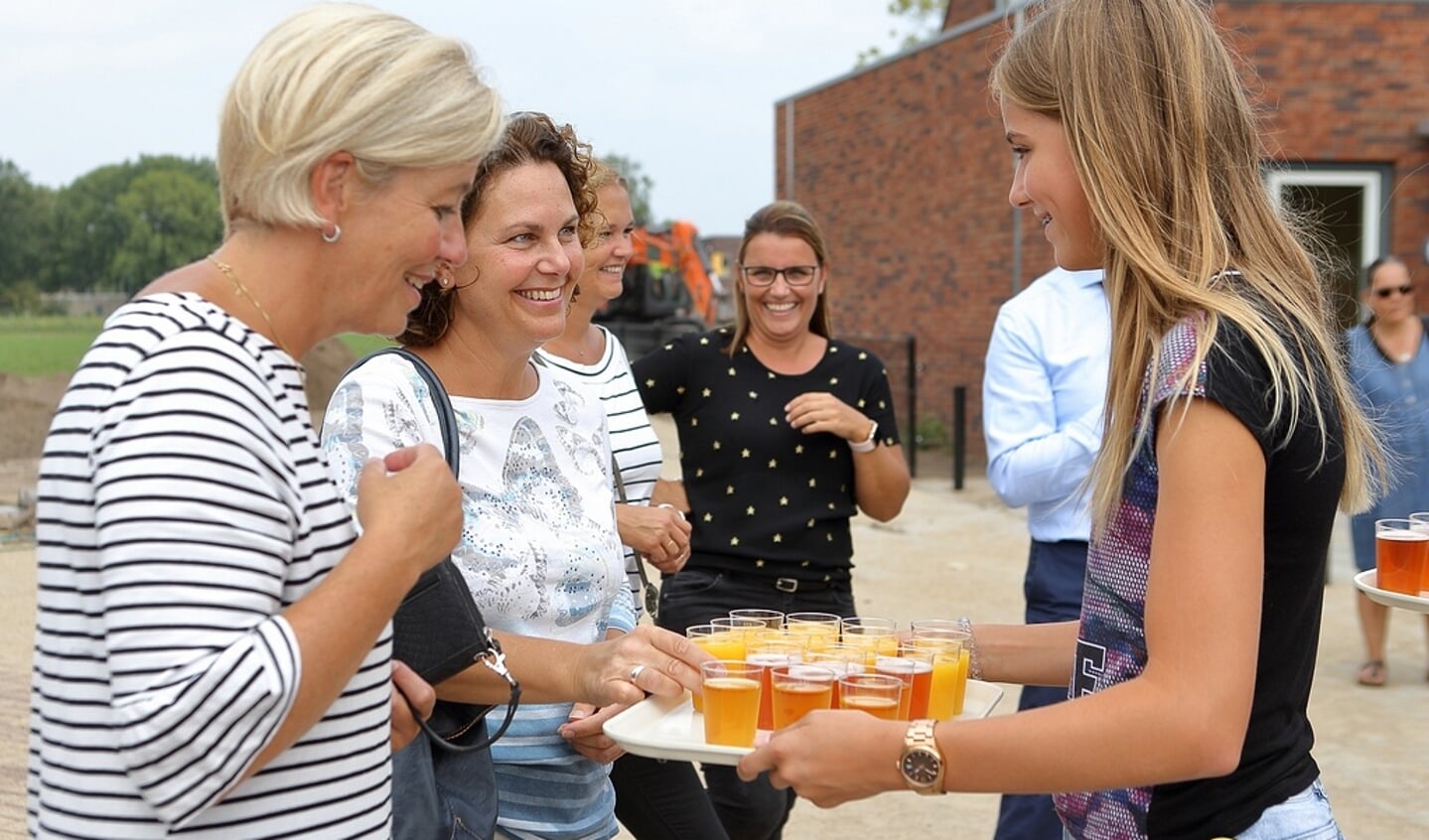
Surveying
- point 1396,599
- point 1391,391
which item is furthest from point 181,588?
point 1391,391

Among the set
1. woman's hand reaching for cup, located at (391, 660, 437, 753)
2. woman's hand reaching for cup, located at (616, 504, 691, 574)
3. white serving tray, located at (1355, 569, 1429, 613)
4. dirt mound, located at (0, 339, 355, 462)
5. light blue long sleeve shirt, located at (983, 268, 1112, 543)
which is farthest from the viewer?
dirt mound, located at (0, 339, 355, 462)

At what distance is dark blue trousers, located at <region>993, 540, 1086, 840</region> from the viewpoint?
14.5ft

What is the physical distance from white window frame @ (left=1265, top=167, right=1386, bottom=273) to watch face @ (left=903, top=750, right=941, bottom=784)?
14.9 m

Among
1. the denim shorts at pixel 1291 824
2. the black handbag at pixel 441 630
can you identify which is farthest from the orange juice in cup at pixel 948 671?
the black handbag at pixel 441 630

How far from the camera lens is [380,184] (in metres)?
1.86

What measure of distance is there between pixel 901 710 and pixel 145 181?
69.2 feet

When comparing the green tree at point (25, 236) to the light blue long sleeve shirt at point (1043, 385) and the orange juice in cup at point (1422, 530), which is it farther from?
the orange juice in cup at point (1422, 530)

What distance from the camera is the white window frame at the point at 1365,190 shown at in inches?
611

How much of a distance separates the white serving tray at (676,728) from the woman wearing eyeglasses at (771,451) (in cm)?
188

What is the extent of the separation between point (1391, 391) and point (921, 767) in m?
6.91

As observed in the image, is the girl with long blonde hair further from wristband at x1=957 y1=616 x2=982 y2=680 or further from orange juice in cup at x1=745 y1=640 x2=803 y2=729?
wristband at x1=957 y1=616 x2=982 y2=680

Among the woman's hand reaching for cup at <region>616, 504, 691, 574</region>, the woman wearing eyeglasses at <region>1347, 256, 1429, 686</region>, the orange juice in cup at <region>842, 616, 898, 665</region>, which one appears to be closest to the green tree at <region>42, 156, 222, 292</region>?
the woman wearing eyeglasses at <region>1347, 256, 1429, 686</region>

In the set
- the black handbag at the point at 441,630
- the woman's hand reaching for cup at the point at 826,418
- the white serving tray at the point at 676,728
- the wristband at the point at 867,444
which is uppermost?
the woman's hand reaching for cup at the point at 826,418

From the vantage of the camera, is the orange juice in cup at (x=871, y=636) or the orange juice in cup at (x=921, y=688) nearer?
the orange juice in cup at (x=921, y=688)
